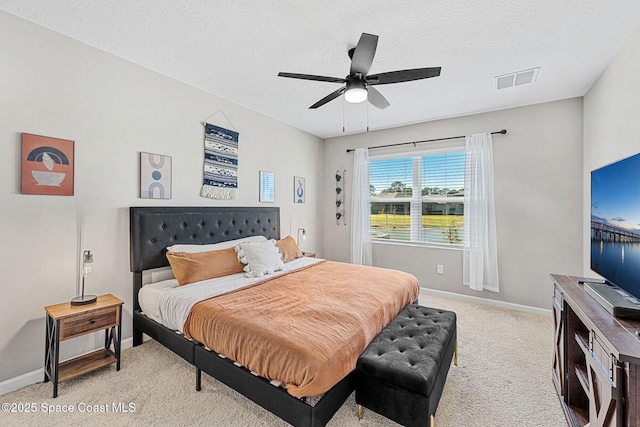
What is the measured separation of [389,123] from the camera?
4.40 m

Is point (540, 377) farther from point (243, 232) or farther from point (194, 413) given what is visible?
point (243, 232)

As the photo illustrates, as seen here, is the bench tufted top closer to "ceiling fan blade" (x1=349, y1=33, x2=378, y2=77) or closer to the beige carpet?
the beige carpet

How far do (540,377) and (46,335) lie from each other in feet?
13.0

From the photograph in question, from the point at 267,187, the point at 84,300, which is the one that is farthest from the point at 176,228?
the point at 267,187

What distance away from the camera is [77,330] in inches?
79.8

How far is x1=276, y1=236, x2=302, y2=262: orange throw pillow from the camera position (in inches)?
143

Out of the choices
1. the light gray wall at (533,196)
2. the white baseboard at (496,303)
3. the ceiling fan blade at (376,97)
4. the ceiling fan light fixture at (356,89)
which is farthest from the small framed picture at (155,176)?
the white baseboard at (496,303)

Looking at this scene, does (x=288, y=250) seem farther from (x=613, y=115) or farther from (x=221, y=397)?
(x=613, y=115)

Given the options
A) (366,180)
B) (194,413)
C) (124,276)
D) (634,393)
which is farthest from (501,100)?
(124,276)

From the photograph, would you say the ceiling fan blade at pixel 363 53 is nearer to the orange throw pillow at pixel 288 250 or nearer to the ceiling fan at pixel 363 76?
the ceiling fan at pixel 363 76

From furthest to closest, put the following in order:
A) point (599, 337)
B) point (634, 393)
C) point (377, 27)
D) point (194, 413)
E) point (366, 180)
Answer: point (366, 180) < point (377, 27) < point (194, 413) < point (599, 337) < point (634, 393)

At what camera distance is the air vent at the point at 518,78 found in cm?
273

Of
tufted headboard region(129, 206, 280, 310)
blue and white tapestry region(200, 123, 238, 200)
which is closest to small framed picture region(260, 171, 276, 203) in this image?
tufted headboard region(129, 206, 280, 310)

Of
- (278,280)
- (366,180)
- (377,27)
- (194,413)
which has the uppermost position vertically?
(377,27)
